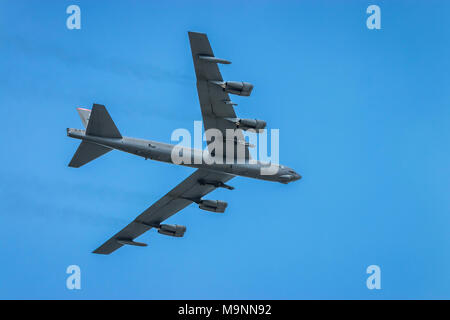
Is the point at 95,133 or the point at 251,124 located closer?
the point at 251,124

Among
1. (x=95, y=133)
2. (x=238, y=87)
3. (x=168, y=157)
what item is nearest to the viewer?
(x=238, y=87)

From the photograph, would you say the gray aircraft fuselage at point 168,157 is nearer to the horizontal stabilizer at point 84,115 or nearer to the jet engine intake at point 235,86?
the horizontal stabilizer at point 84,115

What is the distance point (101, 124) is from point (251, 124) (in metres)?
9.77

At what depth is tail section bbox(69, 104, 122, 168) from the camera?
48037 millimetres

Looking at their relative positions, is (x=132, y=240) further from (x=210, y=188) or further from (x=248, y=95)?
(x=248, y=95)

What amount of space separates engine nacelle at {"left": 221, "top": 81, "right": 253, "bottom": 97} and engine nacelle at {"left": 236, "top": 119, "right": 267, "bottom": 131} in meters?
2.34

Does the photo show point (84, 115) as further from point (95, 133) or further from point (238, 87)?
point (238, 87)

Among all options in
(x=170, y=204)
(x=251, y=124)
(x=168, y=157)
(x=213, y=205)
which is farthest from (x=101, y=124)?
(x=213, y=205)

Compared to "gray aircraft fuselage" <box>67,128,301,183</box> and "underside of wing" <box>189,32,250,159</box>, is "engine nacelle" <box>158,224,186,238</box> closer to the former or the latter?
"gray aircraft fuselage" <box>67,128,301,183</box>

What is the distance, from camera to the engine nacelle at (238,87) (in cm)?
4666

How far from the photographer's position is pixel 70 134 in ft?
159

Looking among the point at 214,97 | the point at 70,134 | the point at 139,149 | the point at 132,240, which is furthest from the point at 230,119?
the point at 132,240

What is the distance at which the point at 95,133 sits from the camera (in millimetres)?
48719

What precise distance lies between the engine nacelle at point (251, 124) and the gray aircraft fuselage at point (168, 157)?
143 inches
